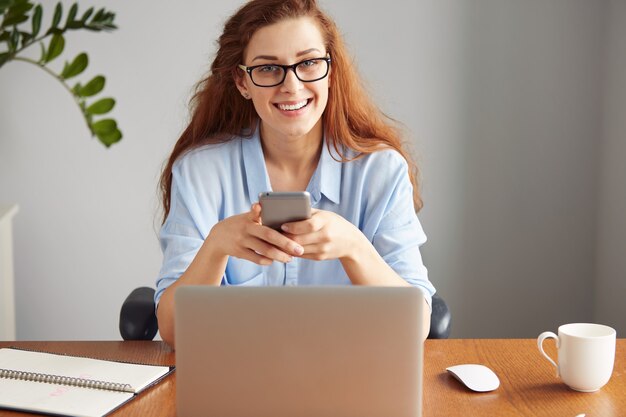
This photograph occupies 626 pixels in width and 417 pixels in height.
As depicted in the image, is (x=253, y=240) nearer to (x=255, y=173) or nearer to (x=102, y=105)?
(x=255, y=173)

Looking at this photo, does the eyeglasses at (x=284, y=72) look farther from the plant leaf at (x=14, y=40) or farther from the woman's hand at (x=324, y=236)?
the plant leaf at (x=14, y=40)

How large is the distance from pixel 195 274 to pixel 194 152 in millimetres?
411

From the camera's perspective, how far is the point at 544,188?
292 centimetres

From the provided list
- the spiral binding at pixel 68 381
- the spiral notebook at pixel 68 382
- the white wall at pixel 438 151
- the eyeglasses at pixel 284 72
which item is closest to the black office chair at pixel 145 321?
the spiral notebook at pixel 68 382

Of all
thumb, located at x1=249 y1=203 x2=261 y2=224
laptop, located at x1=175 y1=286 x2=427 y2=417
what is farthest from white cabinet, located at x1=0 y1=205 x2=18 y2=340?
laptop, located at x1=175 y1=286 x2=427 y2=417

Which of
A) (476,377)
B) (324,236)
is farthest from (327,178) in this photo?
(476,377)

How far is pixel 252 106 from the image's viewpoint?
201cm

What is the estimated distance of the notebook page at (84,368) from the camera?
4.31 ft

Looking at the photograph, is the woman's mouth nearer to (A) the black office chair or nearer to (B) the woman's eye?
(B) the woman's eye

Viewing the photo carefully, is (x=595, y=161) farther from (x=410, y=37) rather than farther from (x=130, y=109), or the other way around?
(x=130, y=109)

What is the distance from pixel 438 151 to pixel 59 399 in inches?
77.2

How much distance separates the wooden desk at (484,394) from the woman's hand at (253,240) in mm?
225

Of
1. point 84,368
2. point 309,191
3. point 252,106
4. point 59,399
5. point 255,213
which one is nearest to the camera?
point 59,399

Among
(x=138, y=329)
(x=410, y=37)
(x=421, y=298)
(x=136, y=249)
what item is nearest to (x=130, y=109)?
(x=136, y=249)
